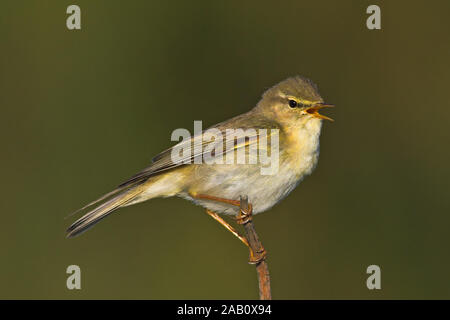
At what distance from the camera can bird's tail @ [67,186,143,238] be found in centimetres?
328

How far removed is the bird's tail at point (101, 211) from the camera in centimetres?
328

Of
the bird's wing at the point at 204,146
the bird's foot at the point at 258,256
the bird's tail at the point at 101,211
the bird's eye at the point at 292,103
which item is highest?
the bird's eye at the point at 292,103

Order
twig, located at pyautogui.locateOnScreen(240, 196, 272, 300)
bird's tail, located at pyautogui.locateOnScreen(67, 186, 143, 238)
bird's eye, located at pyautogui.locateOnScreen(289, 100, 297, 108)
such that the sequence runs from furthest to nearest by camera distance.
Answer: bird's eye, located at pyautogui.locateOnScreen(289, 100, 297, 108) < bird's tail, located at pyautogui.locateOnScreen(67, 186, 143, 238) < twig, located at pyautogui.locateOnScreen(240, 196, 272, 300)

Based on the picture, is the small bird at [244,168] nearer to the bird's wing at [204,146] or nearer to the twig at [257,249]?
the bird's wing at [204,146]

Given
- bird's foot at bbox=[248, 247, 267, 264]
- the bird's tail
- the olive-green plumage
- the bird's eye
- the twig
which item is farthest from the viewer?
the bird's eye

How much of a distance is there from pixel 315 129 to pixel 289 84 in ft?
1.25

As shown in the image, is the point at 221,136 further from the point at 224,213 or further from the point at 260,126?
the point at 224,213

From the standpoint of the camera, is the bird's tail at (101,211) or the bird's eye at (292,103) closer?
the bird's tail at (101,211)

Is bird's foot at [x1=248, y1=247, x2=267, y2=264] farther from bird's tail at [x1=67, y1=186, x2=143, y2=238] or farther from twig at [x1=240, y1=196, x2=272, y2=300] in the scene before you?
bird's tail at [x1=67, y1=186, x2=143, y2=238]

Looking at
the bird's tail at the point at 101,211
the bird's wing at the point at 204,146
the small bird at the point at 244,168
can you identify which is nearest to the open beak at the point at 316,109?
the small bird at the point at 244,168

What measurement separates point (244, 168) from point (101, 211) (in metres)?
0.88

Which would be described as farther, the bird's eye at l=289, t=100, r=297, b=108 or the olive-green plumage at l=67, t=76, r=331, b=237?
the bird's eye at l=289, t=100, r=297, b=108

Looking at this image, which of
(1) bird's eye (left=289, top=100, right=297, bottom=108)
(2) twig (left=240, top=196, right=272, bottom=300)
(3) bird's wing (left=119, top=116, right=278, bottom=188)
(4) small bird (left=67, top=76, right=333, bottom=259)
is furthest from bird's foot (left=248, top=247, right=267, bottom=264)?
(1) bird's eye (left=289, top=100, right=297, bottom=108)

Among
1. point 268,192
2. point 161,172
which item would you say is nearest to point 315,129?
point 268,192
